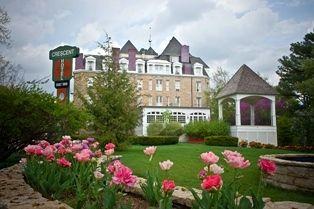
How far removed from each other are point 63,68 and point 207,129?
45.6ft

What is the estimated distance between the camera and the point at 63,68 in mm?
→ 15609

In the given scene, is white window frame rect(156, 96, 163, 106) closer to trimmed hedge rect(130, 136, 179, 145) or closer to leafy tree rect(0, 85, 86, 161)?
trimmed hedge rect(130, 136, 179, 145)

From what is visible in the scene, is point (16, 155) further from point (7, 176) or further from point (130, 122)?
point (130, 122)

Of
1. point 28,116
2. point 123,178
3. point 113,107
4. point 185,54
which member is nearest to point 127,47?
point 185,54

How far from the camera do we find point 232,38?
15.2m

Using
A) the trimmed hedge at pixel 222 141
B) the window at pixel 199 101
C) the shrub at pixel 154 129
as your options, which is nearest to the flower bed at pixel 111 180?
the trimmed hedge at pixel 222 141

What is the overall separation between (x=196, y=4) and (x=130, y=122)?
640 centimetres

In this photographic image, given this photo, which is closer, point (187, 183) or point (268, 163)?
point (268, 163)

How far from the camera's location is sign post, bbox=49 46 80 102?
607 inches

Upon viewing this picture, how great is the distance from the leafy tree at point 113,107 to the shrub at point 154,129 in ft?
52.4

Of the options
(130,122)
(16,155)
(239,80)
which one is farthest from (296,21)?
(239,80)

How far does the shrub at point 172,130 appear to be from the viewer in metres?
30.0

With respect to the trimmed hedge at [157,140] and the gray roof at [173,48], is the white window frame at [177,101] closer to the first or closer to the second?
the gray roof at [173,48]

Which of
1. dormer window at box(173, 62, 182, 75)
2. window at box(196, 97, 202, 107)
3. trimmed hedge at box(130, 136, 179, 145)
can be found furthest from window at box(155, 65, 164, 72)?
trimmed hedge at box(130, 136, 179, 145)
